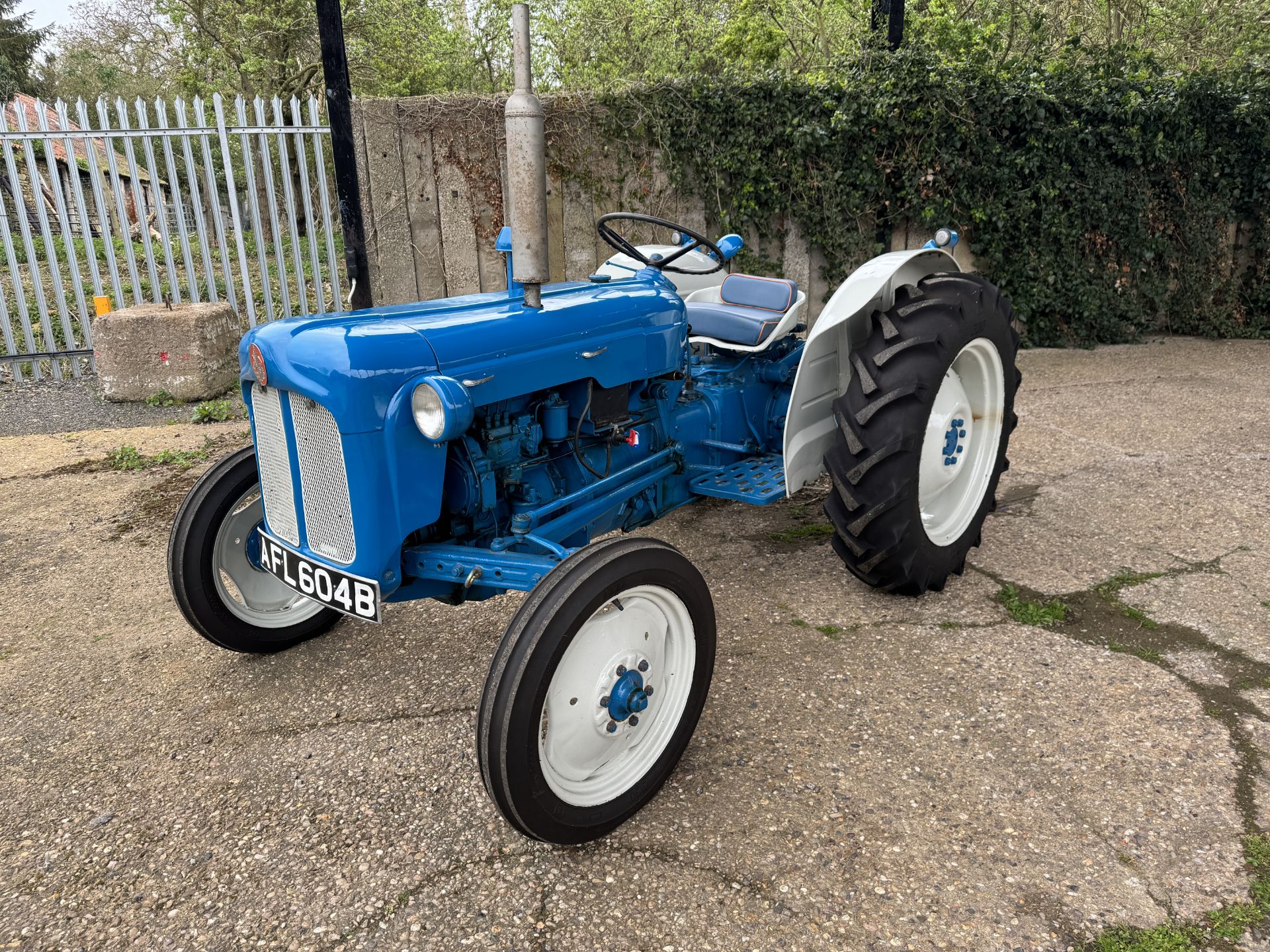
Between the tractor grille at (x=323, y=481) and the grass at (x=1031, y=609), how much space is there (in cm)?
227

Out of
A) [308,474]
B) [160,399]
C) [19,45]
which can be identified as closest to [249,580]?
[308,474]

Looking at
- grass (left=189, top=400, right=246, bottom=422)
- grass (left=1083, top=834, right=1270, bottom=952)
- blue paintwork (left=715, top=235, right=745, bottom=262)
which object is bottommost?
grass (left=1083, top=834, right=1270, bottom=952)

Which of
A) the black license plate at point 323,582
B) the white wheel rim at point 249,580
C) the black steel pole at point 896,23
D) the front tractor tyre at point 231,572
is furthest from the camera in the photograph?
the black steel pole at point 896,23

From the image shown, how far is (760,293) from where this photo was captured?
3.77 meters

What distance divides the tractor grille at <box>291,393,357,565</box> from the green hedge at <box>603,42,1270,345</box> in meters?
5.58

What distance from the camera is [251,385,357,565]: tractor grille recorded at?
7.20 ft

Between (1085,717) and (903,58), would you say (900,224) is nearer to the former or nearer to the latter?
(903,58)

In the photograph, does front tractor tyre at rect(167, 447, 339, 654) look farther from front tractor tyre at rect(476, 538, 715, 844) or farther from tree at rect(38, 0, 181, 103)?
tree at rect(38, 0, 181, 103)

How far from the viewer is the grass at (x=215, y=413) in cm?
573

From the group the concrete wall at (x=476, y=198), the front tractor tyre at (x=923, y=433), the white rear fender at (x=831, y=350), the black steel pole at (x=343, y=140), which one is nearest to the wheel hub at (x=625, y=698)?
the front tractor tyre at (x=923, y=433)

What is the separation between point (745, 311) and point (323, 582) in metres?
2.16

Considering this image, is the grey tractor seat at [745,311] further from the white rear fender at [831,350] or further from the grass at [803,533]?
the grass at [803,533]

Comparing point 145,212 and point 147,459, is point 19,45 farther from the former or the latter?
point 147,459

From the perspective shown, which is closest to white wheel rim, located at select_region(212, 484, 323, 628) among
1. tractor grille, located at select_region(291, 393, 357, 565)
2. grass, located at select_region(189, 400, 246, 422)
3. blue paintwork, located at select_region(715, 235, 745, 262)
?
tractor grille, located at select_region(291, 393, 357, 565)
